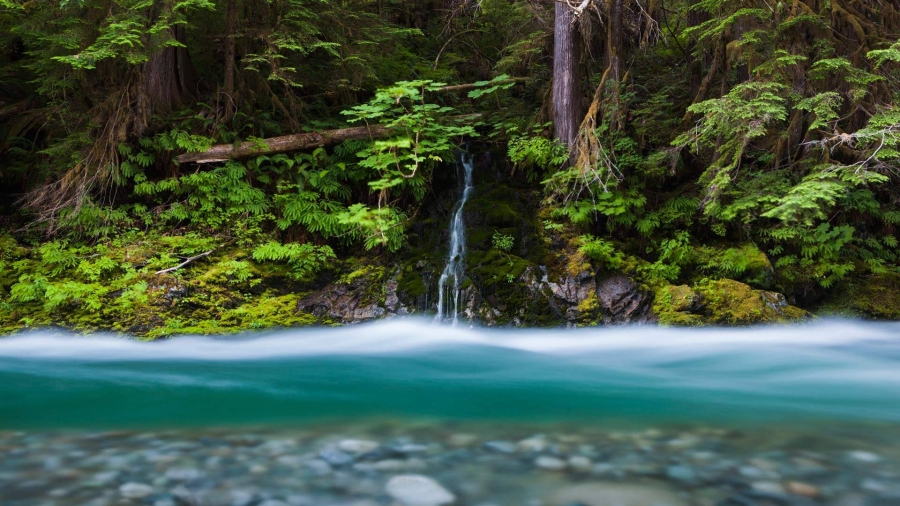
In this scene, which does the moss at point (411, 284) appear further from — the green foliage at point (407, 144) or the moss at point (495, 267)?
the green foliage at point (407, 144)

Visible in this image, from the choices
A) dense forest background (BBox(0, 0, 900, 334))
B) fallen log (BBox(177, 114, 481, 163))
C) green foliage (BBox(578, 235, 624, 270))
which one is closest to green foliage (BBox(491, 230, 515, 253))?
dense forest background (BBox(0, 0, 900, 334))

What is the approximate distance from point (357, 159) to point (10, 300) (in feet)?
17.1

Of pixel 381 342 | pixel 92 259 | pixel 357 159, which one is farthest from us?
pixel 357 159

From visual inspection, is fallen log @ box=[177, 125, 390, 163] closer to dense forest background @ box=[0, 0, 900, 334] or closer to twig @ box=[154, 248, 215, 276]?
dense forest background @ box=[0, 0, 900, 334]

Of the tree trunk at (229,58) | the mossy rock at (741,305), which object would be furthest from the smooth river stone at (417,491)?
the tree trunk at (229,58)

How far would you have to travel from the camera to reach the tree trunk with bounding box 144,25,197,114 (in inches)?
362

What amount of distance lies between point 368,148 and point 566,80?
347 centimetres

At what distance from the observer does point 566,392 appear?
4742 mm

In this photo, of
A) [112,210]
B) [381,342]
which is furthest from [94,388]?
[112,210]

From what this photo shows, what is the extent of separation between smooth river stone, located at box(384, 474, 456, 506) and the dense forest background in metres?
4.89

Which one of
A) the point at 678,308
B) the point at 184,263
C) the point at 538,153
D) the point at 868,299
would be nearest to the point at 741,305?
the point at 678,308

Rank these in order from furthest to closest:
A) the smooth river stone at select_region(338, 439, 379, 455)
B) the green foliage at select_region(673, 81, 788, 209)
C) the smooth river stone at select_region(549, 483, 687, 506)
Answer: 1. the green foliage at select_region(673, 81, 788, 209)
2. the smooth river stone at select_region(338, 439, 379, 455)
3. the smooth river stone at select_region(549, 483, 687, 506)

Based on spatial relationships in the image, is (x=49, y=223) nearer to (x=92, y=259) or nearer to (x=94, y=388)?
(x=92, y=259)

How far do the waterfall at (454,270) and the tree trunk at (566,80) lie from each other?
1.97m
